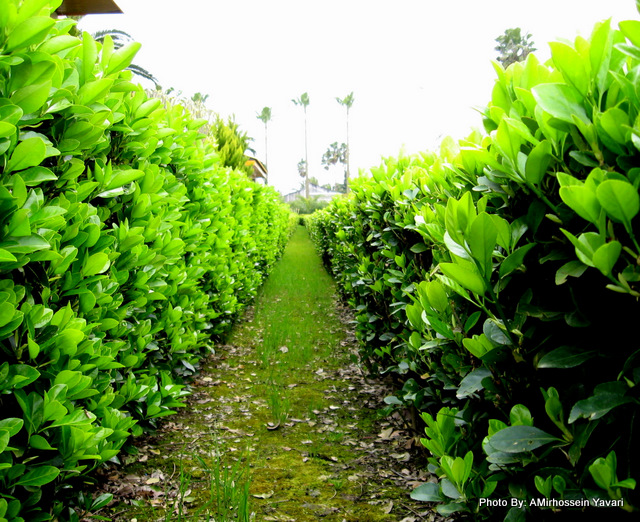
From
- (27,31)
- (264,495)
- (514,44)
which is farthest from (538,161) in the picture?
(514,44)

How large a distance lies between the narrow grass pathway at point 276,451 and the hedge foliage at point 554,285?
1161 millimetres

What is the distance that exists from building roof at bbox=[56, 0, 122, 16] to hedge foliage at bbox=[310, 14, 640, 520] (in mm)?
10081

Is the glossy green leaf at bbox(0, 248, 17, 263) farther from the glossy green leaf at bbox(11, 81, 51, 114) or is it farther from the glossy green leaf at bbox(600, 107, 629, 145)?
the glossy green leaf at bbox(600, 107, 629, 145)

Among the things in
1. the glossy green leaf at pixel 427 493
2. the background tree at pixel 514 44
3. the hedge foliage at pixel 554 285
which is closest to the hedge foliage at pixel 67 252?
the glossy green leaf at pixel 427 493

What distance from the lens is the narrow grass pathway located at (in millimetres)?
2453

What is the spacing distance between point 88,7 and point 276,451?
33.7ft

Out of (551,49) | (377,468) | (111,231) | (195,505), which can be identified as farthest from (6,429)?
(377,468)

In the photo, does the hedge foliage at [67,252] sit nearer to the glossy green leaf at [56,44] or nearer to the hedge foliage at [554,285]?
the glossy green leaf at [56,44]

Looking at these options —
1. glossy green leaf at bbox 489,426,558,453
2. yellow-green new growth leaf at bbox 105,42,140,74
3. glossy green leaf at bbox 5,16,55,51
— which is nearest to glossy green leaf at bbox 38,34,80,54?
glossy green leaf at bbox 5,16,55,51

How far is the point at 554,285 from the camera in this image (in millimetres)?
1293

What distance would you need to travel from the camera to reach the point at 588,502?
42.4 inches

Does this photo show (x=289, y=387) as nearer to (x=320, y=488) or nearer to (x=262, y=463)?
(x=262, y=463)

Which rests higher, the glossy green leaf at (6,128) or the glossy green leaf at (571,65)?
the glossy green leaf at (571,65)

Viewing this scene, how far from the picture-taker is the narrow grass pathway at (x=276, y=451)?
2.45m
